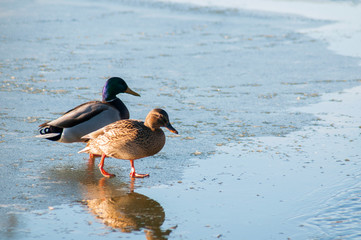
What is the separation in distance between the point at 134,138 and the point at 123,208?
785mm

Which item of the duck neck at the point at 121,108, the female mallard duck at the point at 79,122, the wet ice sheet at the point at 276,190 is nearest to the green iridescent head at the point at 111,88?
the duck neck at the point at 121,108

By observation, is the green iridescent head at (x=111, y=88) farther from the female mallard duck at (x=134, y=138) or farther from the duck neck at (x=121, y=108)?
the female mallard duck at (x=134, y=138)

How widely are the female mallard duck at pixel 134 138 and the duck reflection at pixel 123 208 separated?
8.7 inches

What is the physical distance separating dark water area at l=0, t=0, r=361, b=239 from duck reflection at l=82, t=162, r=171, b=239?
14 mm

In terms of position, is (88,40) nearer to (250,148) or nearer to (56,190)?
(250,148)

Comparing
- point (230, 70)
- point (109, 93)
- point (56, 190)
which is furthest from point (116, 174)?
point (230, 70)

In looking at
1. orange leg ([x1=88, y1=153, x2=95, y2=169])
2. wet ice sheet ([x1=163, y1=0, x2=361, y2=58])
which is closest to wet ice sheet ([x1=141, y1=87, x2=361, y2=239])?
orange leg ([x1=88, y1=153, x2=95, y2=169])

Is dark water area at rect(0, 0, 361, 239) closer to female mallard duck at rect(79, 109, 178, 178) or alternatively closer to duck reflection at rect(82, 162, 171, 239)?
duck reflection at rect(82, 162, 171, 239)

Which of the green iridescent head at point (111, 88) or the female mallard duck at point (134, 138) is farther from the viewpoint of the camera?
the green iridescent head at point (111, 88)

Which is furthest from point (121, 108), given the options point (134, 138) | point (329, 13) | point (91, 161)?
point (329, 13)

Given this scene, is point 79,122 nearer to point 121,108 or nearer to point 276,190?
point 121,108

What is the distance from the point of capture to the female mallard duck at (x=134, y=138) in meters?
4.67

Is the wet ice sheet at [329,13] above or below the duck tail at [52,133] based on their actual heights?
above

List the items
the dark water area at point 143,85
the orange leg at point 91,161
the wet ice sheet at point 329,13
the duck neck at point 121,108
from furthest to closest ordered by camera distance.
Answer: the wet ice sheet at point 329,13, the duck neck at point 121,108, the orange leg at point 91,161, the dark water area at point 143,85
